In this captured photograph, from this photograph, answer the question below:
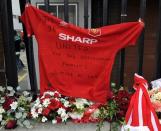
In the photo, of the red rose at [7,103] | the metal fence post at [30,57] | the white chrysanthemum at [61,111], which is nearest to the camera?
the white chrysanthemum at [61,111]

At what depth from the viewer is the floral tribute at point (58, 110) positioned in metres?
3.46

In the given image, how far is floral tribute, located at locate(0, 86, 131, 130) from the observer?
11.4 feet

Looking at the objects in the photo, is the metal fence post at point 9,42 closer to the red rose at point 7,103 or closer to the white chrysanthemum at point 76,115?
the red rose at point 7,103

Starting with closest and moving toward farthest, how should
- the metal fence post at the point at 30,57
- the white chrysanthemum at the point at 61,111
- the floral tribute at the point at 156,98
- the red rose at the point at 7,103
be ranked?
the floral tribute at the point at 156,98
the white chrysanthemum at the point at 61,111
the red rose at the point at 7,103
the metal fence post at the point at 30,57

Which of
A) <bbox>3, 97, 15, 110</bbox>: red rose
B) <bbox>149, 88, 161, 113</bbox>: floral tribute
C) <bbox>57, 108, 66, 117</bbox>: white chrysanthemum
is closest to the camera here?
<bbox>149, 88, 161, 113</bbox>: floral tribute

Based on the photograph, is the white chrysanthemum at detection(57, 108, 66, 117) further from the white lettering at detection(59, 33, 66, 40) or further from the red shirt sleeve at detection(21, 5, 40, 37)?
the red shirt sleeve at detection(21, 5, 40, 37)

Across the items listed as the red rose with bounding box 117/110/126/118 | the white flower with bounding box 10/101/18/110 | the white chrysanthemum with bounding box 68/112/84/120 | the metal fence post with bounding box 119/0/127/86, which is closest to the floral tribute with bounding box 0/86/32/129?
the white flower with bounding box 10/101/18/110

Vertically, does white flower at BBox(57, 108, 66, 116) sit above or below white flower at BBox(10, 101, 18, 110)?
below

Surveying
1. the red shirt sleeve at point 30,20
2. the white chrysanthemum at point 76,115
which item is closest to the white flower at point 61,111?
the white chrysanthemum at point 76,115

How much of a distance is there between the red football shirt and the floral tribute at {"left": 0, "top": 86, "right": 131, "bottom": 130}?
4.2 inches

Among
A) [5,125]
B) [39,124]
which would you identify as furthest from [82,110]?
[5,125]

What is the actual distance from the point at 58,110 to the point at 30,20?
113 cm

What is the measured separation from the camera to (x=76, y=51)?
11.7 ft

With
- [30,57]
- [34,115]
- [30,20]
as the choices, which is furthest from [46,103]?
[30,20]
